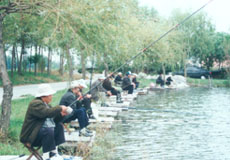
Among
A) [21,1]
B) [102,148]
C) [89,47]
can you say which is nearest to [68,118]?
[102,148]

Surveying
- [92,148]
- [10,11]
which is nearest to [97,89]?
[92,148]

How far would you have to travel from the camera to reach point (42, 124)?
610 cm

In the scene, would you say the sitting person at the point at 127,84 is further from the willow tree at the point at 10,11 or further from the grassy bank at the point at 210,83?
the grassy bank at the point at 210,83

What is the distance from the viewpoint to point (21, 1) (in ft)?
26.8

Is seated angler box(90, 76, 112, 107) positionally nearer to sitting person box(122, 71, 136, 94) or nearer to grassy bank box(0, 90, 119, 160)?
grassy bank box(0, 90, 119, 160)

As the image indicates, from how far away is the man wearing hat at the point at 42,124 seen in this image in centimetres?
596

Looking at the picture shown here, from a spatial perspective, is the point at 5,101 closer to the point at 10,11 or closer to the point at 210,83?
the point at 10,11

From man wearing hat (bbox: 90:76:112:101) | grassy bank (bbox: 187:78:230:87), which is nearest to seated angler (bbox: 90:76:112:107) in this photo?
man wearing hat (bbox: 90:76:112:101)

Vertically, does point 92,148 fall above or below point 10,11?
below

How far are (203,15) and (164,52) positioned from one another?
42.3 ft

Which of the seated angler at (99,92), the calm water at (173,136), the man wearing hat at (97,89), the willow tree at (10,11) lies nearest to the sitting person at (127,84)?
the calm water at (173,136)

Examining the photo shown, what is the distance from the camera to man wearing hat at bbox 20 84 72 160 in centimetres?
596

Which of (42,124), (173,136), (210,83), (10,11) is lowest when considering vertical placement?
(173,136)

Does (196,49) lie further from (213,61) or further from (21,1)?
(21,1)
